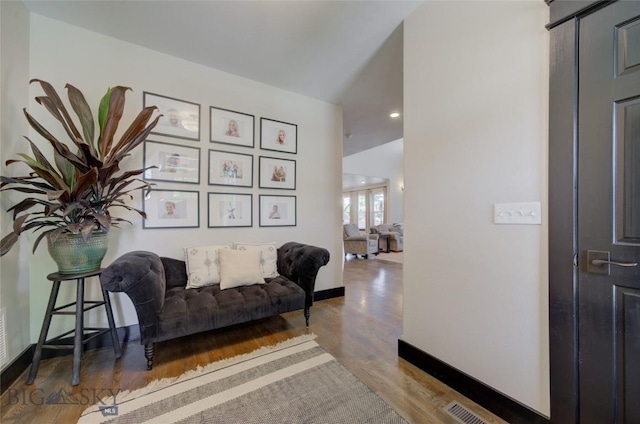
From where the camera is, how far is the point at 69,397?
151 centimetres

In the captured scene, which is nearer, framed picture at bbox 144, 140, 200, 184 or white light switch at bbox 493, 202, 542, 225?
white light switch at bbox 493, 202, 542, 225

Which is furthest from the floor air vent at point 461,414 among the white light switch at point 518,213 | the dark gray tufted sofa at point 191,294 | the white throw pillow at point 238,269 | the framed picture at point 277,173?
the framed picture at point 277,173

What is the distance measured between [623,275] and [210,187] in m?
2.99

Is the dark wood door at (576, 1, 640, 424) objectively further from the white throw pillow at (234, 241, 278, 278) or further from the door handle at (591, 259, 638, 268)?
the white throw pillow at (234, 241, 278, 278)

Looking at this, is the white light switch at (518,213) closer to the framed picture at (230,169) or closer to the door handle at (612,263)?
the door handle at (612,263)

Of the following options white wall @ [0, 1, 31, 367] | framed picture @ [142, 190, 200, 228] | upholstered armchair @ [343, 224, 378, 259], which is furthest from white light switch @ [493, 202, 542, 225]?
upholstered armchair @ [343, 224, 378, 259]

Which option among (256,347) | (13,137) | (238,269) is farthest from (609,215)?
(13,137)

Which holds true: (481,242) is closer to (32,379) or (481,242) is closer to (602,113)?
(602,113)

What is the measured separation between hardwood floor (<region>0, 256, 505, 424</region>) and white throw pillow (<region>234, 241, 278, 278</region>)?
512 millimetres

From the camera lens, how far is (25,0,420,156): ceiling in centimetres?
187

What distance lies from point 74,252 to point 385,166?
31.3 feet

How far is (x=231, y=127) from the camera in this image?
2.76 meters

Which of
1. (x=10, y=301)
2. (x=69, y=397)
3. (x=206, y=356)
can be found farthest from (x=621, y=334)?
(x=10, y=301)

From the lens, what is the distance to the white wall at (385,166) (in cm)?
899
